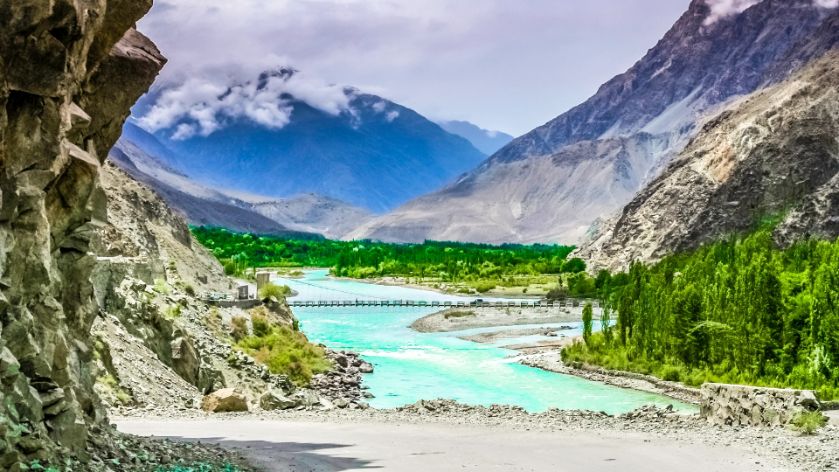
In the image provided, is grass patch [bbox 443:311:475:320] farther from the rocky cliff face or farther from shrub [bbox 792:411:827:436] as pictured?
the rocky cliff face

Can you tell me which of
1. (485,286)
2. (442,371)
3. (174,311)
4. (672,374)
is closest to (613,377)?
(672,374)

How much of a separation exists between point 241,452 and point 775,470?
11295mm

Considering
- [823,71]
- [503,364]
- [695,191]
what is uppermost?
[823,71]

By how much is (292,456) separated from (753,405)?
607 inches

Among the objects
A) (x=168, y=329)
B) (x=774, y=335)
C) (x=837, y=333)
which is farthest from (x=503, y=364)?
(x=168, y=329)

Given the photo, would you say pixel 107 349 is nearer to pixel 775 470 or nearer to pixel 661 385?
pixel 775 470

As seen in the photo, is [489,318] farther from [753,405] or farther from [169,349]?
[753,405]

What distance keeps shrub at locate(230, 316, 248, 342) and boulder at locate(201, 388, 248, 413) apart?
21107mm

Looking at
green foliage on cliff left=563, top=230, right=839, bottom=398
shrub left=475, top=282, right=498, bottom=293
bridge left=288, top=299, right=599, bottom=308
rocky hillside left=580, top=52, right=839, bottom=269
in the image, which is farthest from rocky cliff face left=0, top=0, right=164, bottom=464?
rocky hillside left=580, top=52, right=839, bottom=269

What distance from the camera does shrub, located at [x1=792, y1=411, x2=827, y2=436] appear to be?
2452 cm

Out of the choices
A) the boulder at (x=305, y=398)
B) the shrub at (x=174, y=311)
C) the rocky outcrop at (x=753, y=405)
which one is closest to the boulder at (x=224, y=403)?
the boulder at (x=305, y=398)

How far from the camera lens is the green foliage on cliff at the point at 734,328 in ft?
150

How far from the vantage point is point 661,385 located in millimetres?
53750

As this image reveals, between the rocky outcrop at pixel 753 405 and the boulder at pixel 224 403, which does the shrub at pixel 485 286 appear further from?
the boulder at pixel 224 403
